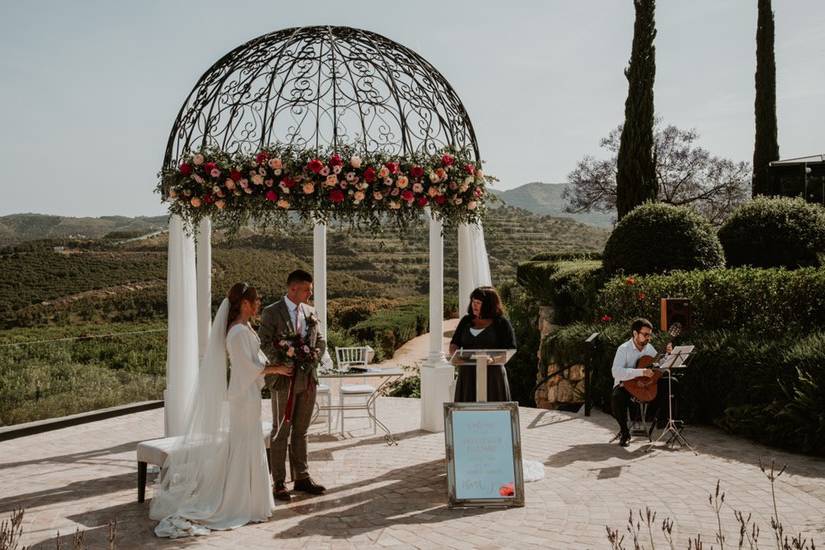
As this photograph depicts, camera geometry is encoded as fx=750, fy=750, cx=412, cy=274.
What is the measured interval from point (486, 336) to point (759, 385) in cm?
359

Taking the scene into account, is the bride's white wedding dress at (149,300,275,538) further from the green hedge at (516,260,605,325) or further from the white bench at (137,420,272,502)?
the green hedge at (516,260,605,325)

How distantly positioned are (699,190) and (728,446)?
2365 cm

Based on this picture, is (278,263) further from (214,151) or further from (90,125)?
(214,151)

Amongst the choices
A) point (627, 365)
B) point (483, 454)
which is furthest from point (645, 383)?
point (483, 454)

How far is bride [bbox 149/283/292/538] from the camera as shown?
5.87 metres

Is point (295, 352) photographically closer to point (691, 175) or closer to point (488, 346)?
point (488, 346)

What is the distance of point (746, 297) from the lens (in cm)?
1011

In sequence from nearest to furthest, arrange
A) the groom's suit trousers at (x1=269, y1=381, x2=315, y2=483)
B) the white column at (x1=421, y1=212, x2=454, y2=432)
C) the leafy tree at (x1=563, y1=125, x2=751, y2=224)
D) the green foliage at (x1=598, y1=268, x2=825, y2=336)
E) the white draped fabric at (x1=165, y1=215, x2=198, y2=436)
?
1. the groom's suit trousers at (x1=269, y1=381, x2=315, y2=483)
2. the white draped fabric at (x1=165, y1=215, x2=198, y2=436)
3. the white column at (x1=421, y1=212, x2=454, y2=432)
4. the green foliage at (x1=598, y1=268, x2=825, y2=336)
5. the leafy tree at (x1=563, y1=125, x2=751, y2=224)

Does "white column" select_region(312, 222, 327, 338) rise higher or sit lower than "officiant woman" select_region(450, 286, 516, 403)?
higher

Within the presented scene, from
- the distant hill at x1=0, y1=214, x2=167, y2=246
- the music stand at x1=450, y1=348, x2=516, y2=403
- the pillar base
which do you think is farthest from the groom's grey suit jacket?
the distant hill at x1=0, y1=214, x2=167, y2=246

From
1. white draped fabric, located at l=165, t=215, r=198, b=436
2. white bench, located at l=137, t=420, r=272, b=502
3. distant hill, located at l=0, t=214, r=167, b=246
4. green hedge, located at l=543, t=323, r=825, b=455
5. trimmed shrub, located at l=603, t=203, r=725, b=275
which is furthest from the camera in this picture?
distant hill, located at l=0, t=214, r=167, b=246

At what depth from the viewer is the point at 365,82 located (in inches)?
325

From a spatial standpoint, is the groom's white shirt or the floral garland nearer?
the groom's white shirt

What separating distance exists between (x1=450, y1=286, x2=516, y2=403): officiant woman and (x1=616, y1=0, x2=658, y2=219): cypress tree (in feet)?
41.1
